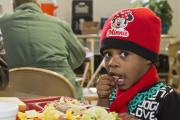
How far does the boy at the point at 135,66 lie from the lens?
1.18 metres

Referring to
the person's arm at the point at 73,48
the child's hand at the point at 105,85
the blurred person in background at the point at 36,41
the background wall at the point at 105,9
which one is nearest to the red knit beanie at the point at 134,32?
the child's hand at the point at 105,85

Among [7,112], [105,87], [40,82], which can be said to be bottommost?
[40,82]

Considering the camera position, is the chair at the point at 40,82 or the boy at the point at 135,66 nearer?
the boy at the point at 135,66

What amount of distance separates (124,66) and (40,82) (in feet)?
2.36

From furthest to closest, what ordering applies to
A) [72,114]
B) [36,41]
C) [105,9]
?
[105,9] < [36,41] < [72,114]

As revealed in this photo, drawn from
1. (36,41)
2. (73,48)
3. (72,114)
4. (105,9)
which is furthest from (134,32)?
(105,9)

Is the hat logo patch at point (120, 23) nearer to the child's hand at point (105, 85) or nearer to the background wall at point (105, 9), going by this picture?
the child's hand at point (105, 85)

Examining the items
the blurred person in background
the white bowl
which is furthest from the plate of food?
the blurred person in background

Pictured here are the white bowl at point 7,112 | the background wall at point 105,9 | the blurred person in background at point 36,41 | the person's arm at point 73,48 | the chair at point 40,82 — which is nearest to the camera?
the white bowl at point 7,112

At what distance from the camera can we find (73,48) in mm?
2572

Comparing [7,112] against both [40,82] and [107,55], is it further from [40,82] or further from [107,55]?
[40,82]

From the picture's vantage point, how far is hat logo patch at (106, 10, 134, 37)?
1230 millimetres

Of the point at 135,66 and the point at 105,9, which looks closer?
the point at 135,66

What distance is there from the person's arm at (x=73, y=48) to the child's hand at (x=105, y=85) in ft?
4.16
